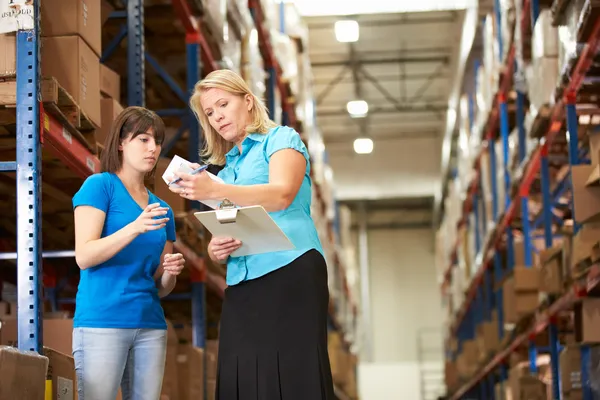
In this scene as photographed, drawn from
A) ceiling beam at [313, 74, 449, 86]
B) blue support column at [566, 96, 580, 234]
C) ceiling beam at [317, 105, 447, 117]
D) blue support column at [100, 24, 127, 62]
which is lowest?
blue support column at [566, 96, 580, 234]

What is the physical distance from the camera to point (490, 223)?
39.4 feet

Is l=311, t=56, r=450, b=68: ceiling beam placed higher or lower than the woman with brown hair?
higher

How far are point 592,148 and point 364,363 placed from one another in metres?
19.8

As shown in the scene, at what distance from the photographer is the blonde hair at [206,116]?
131 inches

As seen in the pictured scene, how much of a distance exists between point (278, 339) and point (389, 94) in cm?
1869

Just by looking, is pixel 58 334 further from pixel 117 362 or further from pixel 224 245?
pixel 224 245

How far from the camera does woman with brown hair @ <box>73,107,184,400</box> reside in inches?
130

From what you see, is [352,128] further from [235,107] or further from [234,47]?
[235,107]

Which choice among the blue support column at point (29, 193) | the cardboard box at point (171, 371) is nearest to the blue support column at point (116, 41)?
the cardboard box at point (171, 371)

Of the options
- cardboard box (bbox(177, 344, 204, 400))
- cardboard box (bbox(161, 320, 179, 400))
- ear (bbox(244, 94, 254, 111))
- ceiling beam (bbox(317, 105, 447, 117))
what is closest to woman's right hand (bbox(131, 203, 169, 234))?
ear (bbox(244, 94, 254, 111))

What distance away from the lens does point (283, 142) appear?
10.5ft

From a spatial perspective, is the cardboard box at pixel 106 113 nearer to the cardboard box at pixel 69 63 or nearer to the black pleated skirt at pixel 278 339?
the cardboard box at pixel 69 63

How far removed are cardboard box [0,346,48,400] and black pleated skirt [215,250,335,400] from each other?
2.11 feet

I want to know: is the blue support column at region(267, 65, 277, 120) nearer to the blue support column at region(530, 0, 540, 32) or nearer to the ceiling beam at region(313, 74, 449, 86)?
the blue support column at region(530, 0, 540, 32)
